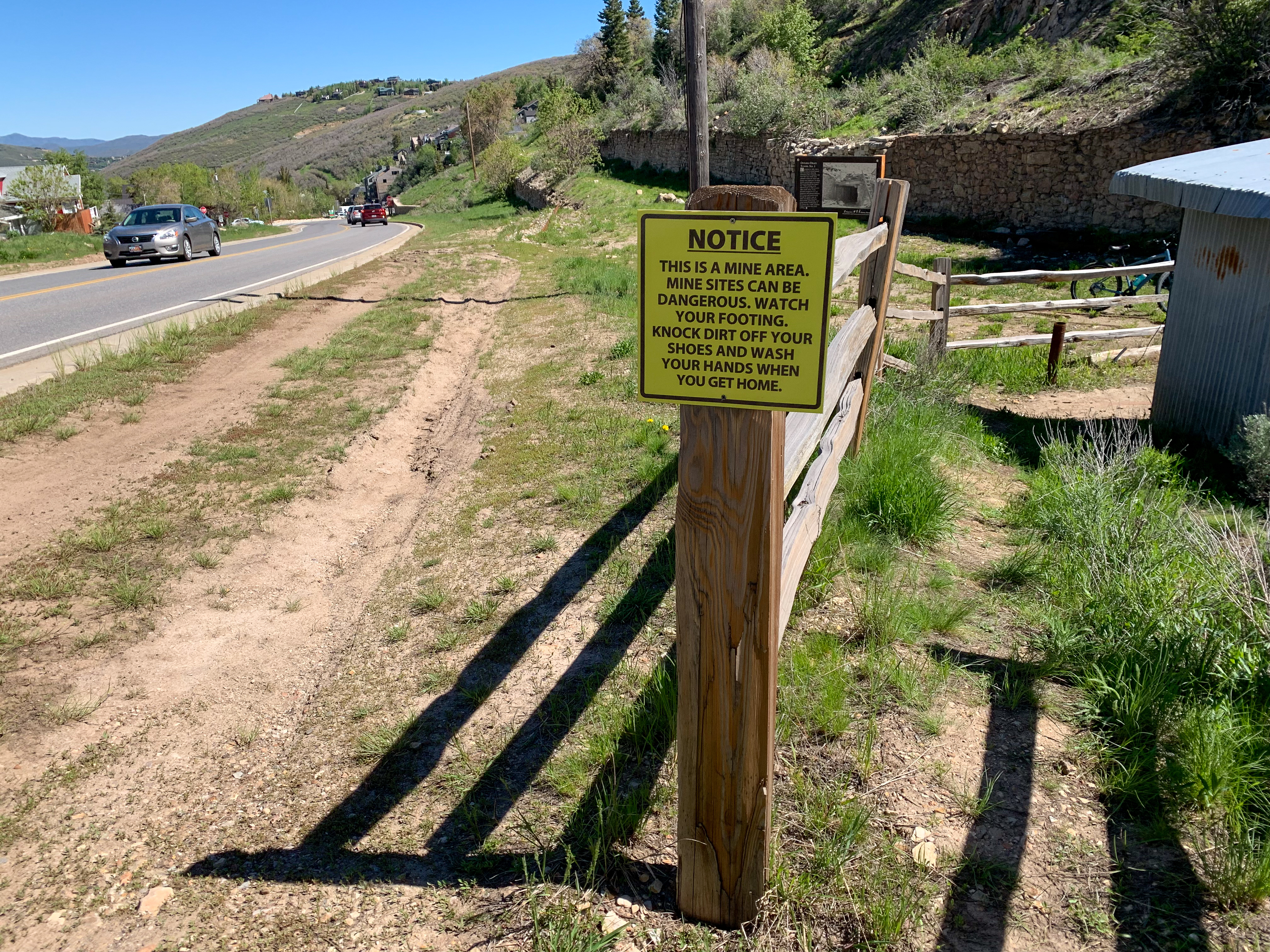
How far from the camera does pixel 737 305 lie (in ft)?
6.54

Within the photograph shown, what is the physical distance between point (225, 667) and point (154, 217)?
23366mm

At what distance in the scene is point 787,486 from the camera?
2779 mm

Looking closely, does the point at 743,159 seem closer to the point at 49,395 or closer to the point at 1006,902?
the point at 49,395

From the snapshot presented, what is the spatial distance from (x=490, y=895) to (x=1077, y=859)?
5.92ft

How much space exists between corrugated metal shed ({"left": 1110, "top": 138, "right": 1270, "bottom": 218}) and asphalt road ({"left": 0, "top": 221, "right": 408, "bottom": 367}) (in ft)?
38.4

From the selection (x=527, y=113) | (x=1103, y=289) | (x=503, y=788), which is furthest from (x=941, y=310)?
(x=527, y=113)

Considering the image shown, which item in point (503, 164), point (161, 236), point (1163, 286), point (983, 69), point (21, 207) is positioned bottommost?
point (1163, 286)

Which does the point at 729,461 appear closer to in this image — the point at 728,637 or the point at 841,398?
the point at 728,637

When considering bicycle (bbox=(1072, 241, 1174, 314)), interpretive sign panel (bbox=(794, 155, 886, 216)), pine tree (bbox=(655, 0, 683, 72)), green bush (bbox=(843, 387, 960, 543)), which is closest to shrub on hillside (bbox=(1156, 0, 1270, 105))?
bicycle (bbox=(1072, 241, 1174, 314))

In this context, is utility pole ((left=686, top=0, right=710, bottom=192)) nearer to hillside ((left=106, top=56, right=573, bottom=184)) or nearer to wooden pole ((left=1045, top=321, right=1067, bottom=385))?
wooden pole ((left=1045, top=321, right=1067, bottom=385))

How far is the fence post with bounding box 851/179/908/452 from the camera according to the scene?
5.49m

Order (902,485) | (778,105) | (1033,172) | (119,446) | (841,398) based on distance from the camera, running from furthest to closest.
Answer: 1. (778,105)
2. (1033,172)
3. (119,446)
4. (841,398)
5. (902,485)

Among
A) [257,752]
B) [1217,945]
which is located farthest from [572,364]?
[1217,945]

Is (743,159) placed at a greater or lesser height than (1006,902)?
greater
